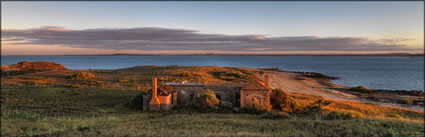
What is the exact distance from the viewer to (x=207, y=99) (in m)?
24.4

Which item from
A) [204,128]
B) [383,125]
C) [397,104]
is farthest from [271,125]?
[397,104]

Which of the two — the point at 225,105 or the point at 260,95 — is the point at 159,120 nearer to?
the point at 225,105

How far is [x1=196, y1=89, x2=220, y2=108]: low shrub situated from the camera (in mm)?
24297

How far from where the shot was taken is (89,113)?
2288 centimetres

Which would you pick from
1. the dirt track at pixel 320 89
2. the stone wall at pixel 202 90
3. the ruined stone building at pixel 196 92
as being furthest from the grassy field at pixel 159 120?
the dirt track at pixel 320 89

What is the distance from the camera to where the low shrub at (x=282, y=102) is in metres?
24.6

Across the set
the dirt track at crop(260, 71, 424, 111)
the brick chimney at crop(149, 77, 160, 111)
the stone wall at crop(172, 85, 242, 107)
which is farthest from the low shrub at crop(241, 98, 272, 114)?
the dirt track at crop(260, 71, 424, 111)

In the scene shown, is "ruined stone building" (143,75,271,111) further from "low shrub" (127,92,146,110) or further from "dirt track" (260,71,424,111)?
"dirt track" (260,71,424,111)

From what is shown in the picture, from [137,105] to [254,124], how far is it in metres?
14.7

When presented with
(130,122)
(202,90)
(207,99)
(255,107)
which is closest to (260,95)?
(255,107)

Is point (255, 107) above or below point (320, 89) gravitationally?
above

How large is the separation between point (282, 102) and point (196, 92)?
8920 millimetres

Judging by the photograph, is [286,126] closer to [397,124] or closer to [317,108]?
[397,124]

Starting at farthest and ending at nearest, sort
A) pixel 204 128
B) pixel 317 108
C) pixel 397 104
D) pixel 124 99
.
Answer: pixel 397 104, pixel 124 99, pixel 317 108, pixel 204 128
